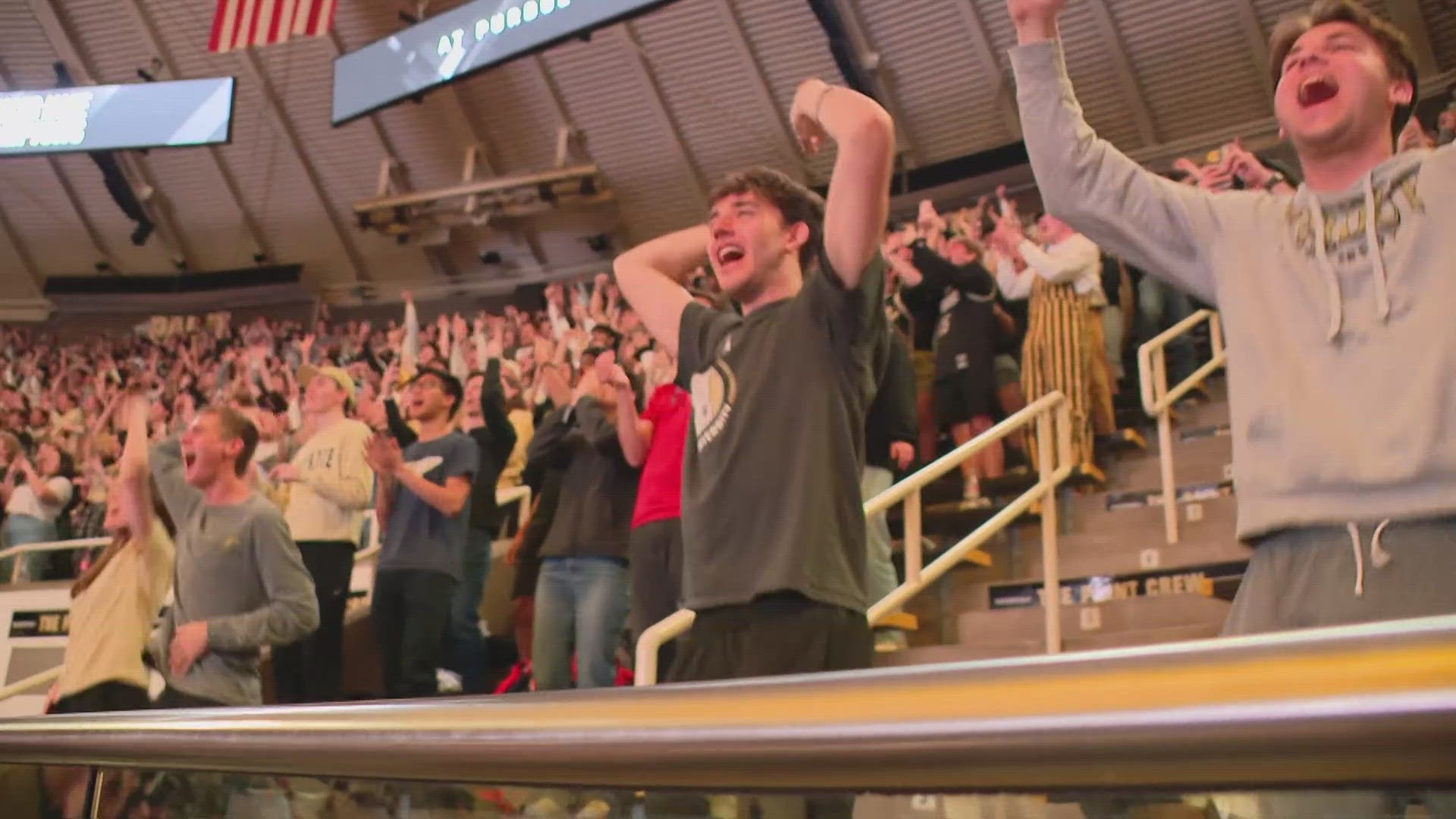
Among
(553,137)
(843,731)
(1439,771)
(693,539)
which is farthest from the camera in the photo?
(553,137)

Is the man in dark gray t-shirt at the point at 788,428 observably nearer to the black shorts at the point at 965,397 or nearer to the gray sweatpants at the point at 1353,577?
the gray sweatpants at the point at 1353,577

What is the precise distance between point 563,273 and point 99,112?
4.85m

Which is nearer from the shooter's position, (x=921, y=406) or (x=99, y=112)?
(x=921, y=406)

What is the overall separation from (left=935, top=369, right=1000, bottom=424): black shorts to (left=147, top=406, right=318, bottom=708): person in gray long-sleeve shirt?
3514mm

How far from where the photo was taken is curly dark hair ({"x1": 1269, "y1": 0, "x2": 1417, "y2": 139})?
1.78 m

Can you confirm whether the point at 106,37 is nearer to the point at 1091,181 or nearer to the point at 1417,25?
the point at 1417,25

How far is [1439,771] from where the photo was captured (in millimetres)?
518

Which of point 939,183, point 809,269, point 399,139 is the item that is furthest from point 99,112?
point 809,269

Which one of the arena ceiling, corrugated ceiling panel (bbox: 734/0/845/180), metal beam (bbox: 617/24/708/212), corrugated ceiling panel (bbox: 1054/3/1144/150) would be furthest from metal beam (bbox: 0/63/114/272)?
corrugated ceiling panel (bbox: 1054/3/1144/150)

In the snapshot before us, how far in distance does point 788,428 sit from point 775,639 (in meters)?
0.34

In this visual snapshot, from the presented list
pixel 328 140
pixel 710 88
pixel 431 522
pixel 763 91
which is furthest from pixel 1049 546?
pixel 328 140

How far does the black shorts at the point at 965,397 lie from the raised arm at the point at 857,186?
430 centimetres

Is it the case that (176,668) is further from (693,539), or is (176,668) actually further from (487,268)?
(487,268)

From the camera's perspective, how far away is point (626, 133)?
14.1 m
